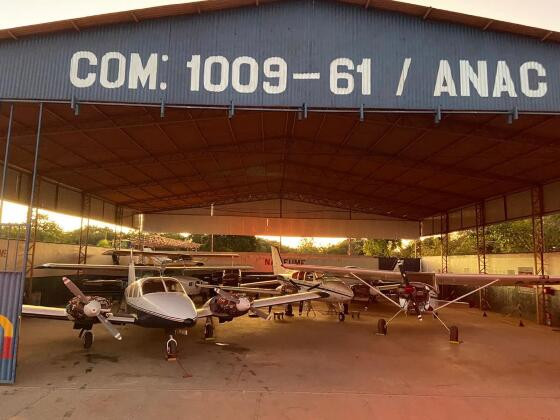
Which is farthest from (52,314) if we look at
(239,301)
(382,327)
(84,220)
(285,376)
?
(84,220)

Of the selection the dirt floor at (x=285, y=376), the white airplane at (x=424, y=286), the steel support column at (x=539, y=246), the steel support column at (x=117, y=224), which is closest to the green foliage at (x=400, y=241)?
the steel support column at (x=117, y=224)

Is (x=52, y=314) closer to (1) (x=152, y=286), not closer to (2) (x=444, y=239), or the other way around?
(1) (x=152, y=286)

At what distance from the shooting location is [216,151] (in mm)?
18625

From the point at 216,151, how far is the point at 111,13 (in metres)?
9.26

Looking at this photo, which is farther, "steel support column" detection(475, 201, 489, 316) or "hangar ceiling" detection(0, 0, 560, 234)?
"steel support column" detection(475, 201, 489, 316)

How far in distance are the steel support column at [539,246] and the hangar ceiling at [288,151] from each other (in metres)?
0.73

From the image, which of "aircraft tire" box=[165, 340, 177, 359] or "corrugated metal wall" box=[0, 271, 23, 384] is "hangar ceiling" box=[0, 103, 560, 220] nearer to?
"corrugated metal wall" box=[0, 271, 23, 384]

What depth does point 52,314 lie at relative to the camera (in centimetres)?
1084

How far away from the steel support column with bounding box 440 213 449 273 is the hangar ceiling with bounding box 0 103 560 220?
95.5 inches

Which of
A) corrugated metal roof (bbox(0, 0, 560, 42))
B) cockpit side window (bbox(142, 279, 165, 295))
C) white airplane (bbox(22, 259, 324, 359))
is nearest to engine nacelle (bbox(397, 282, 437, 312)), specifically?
white airplane (bbox(22, 259, 324, 359))

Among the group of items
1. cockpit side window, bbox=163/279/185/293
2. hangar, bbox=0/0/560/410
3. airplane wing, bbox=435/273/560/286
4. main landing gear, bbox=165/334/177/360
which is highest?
hangar, bbox=0/0/560/410

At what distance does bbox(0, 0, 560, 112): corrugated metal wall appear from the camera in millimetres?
9609

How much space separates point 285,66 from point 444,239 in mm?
26033

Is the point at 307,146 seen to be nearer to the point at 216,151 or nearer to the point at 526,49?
the point at 216,151
